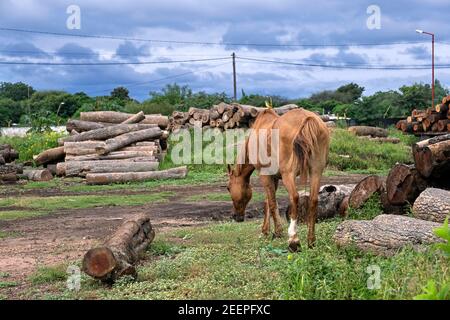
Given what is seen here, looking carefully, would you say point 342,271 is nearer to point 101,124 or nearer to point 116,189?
point 116,189

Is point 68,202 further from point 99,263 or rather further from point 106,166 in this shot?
point 99,263

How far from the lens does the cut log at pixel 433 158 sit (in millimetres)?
10133

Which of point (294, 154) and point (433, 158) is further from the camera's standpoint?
point (433, 158)

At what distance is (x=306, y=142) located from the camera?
8.12 m

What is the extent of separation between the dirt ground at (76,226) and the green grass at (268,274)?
147 cm

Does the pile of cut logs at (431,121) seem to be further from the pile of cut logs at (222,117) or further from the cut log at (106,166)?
the cut log at (106,166)

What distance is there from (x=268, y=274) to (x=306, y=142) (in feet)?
7.12

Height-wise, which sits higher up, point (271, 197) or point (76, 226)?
point (271, 197)

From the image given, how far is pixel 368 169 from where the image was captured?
23.4 metres

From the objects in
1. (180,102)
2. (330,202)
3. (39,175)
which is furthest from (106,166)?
(180,102)

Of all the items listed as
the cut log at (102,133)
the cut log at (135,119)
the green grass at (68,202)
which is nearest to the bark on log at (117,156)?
the cut log at (102,133)

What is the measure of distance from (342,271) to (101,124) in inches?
835
